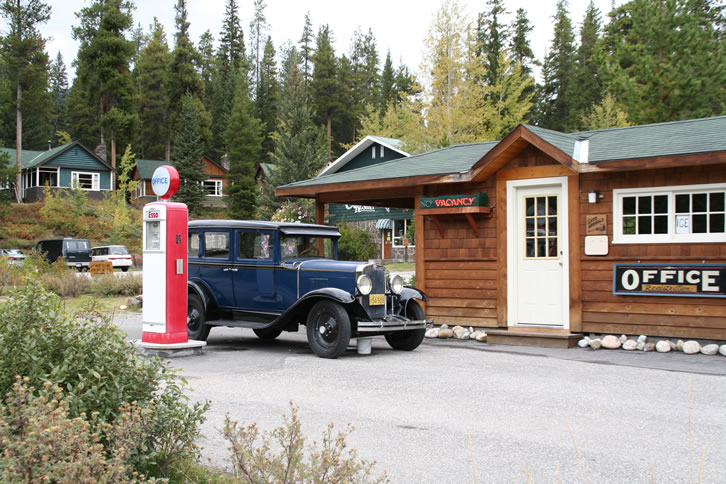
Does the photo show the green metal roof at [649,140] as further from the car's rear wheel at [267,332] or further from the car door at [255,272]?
the car's rear wheel at [267,332]

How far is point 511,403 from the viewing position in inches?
254

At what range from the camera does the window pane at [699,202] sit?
9.67 metres

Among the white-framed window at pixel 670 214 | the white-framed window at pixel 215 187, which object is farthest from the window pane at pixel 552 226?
the white-framed window at pixel 215 187

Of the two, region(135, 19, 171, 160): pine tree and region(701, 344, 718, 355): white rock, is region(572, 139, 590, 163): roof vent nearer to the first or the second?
region(701, 344, 718, 355): white rock

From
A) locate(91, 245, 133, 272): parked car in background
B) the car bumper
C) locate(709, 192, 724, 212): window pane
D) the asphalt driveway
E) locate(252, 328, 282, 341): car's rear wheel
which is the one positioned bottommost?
the asphalt driveway

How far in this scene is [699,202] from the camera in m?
9.71

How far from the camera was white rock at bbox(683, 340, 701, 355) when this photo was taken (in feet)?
31.2

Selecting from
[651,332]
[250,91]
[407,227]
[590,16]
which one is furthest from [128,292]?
[250,91]

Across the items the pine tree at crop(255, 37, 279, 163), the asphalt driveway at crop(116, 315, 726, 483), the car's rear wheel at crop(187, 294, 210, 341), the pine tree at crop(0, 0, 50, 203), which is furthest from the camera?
the pine tree at crop(255, 37, 279, 163)

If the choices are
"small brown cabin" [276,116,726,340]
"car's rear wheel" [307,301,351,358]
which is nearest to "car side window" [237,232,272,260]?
"car's rear wheel" [307,301,351,358]

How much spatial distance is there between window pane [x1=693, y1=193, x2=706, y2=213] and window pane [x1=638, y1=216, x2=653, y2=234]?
2.10 feet

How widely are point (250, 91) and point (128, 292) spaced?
2338 inches

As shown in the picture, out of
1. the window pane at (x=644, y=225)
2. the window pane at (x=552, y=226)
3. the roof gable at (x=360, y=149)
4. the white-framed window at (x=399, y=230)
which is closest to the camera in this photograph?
the window pane at (x=644, y=225)

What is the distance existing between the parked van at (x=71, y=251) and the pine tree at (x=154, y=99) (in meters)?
30.8
